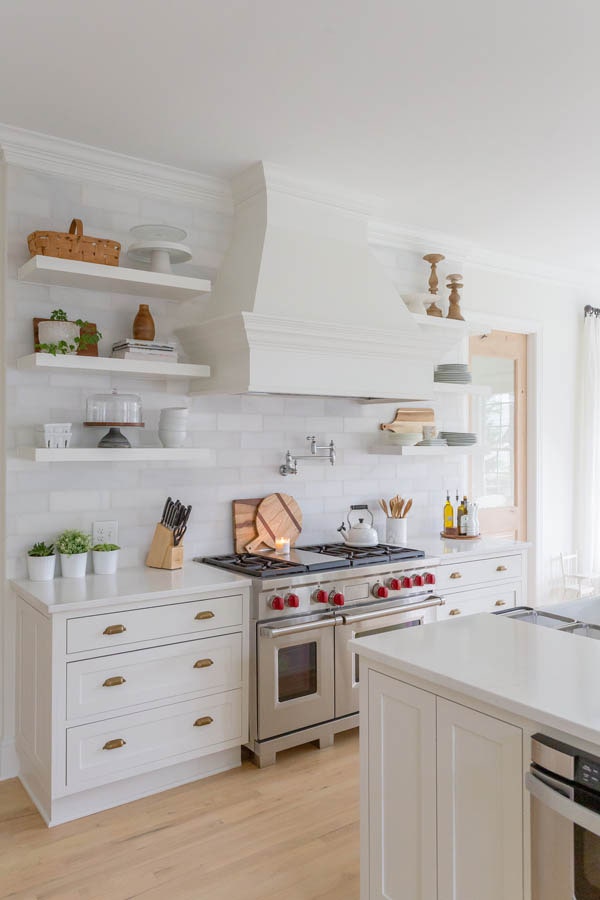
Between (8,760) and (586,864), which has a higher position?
(586,864)

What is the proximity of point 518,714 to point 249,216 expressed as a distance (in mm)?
2797

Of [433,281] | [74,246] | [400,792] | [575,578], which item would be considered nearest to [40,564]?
[74,246]

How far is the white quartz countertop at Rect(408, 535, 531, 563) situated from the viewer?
156 inches

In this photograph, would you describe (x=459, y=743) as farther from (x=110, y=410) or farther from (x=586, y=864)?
(x=110, y=410)

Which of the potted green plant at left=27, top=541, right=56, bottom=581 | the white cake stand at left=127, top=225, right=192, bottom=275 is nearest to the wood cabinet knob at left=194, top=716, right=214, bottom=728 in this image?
the potted green plant at left=27, top=541, right=56, bottom=581

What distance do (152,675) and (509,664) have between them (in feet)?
5.31

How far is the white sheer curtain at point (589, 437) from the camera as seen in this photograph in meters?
5.63

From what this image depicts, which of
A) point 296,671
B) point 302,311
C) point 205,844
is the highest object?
point 302,311

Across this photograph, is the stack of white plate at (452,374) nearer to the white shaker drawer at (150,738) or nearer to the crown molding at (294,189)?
the crown molding at (294,189)

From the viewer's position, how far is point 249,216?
358 centimetres

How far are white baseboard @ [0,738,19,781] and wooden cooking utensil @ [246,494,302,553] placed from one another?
1.41 m

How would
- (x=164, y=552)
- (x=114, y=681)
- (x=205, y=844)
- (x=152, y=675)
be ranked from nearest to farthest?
(x=205, y=844)
(x=114, y=681)
(x=152, y=675)
(x=164, y=552)

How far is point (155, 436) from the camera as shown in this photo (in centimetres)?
347

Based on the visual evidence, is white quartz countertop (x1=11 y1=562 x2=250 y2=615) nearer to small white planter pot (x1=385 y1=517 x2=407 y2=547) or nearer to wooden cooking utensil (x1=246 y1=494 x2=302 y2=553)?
wooden cooking utensil (x1=246 y1=494 x2=302 y2=553)
